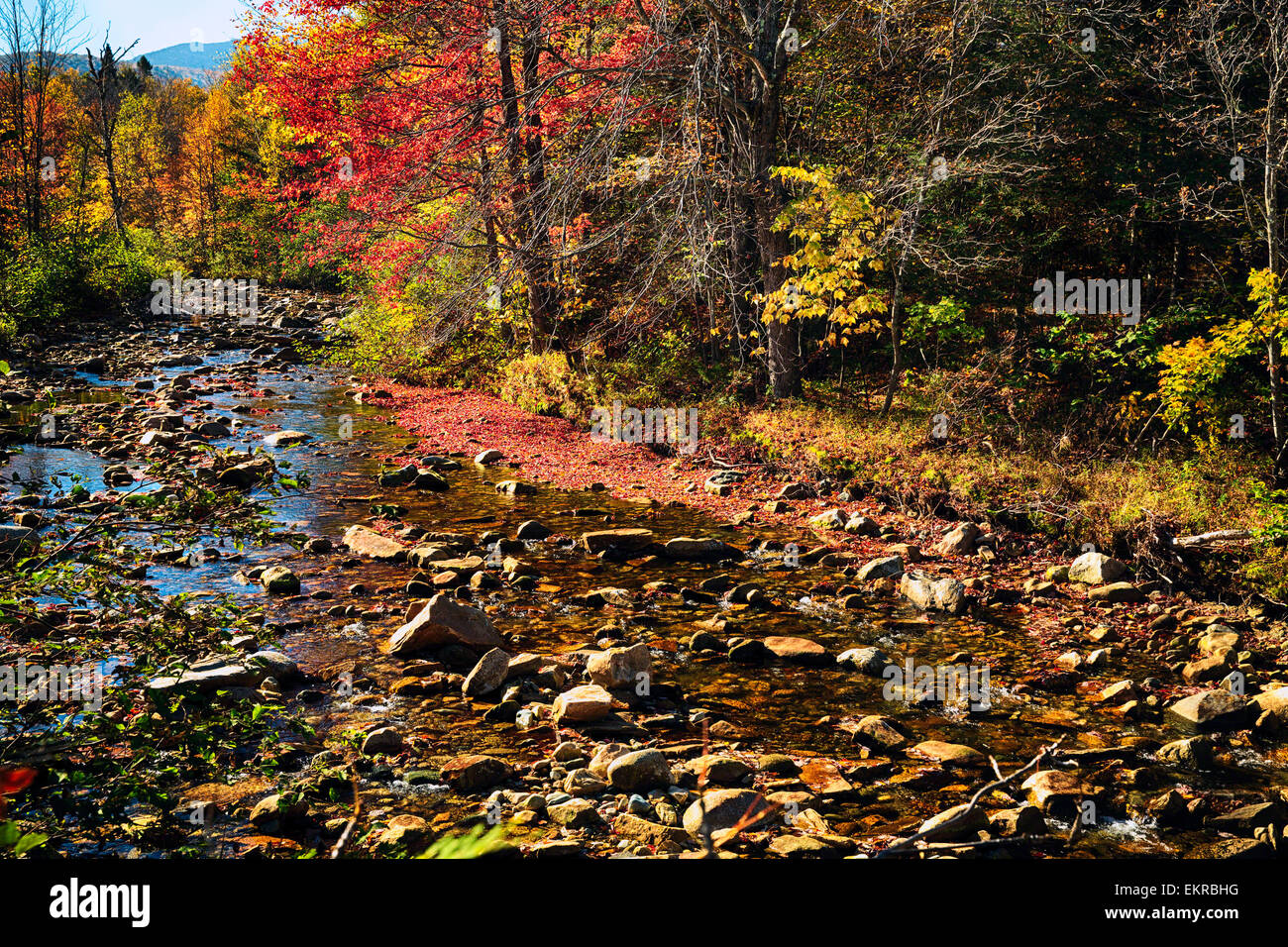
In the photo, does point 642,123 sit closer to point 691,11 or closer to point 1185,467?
point 691,11

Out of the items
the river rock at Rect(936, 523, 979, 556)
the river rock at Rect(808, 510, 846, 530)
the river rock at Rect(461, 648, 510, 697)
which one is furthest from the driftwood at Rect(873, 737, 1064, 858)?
the river rock at Rect(808, 510, 846, 530)

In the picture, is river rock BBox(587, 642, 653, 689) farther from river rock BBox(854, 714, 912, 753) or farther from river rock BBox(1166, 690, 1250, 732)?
river rock BBox(1166, 690, 1250, 732)

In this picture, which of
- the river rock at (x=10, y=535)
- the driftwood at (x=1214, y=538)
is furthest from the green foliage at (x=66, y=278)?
the driftwood at (x=1214, y=538)

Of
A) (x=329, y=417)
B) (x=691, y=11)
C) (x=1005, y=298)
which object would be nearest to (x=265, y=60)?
(x=329, y=417)

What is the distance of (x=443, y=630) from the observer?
7.30 metres

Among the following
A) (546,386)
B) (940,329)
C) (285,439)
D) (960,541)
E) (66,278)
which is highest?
(66,278)

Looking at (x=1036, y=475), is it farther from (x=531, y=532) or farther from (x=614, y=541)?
(x=531, y=532)

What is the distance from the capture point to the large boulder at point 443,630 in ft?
23.9

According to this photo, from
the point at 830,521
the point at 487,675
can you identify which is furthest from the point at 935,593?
the point at 487,675

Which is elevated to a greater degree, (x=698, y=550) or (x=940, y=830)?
(x=698, y=550)

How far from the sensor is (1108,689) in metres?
6.85

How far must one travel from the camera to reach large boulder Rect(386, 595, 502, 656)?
7277 millimetres
